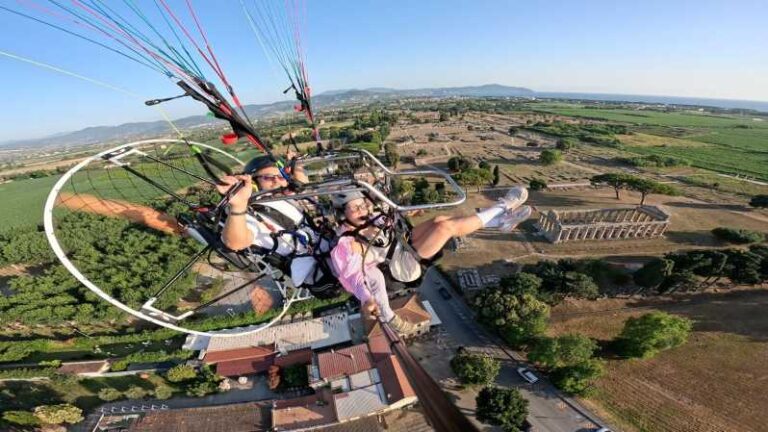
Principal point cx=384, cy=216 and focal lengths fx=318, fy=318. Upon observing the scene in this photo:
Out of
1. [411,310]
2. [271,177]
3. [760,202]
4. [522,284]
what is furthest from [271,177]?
[760,202]

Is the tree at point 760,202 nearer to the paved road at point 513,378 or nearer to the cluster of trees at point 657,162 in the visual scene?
the cluster of trees at point 657,162

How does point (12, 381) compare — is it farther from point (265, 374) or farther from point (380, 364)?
point (380, 364)

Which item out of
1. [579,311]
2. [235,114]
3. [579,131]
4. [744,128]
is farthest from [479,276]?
[744,128]

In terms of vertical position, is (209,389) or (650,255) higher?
(650,255)

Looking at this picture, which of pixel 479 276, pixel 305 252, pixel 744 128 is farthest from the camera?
pixel 744 128

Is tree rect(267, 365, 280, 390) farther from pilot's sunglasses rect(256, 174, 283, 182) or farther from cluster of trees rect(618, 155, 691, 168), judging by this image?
cluster of trees rect(618, 155, 691, 168)

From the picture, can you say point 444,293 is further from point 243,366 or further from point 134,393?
point 134,393

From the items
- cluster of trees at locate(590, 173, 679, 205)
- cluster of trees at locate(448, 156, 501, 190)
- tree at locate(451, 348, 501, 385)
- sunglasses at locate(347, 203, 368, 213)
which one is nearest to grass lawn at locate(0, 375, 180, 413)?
tree at locate(451, 348, 501, 385)
